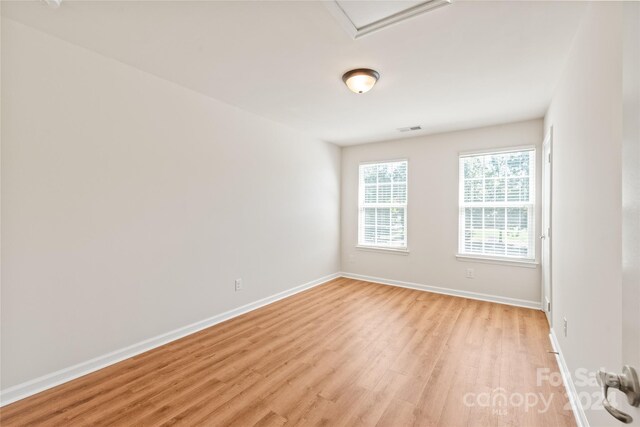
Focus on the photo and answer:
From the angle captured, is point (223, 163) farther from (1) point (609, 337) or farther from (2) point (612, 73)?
(1) point (609, 337)

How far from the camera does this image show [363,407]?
6.27 feet

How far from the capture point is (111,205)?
8.02 feet

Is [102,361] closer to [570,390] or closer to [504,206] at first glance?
[570,390]

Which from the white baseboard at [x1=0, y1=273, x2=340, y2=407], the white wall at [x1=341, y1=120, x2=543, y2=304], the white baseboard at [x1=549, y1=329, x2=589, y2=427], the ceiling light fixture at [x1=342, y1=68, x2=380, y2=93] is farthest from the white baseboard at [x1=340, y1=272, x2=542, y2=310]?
the ceiling light fixture at [x1=342, y1=68, x2=380, y2=93]

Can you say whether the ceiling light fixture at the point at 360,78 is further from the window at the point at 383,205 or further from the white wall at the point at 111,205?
the window at the point at 383,205

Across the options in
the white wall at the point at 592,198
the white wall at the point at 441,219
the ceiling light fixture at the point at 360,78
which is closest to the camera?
the white wall at the point at 592,198

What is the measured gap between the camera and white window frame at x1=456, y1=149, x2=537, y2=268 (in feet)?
12.6

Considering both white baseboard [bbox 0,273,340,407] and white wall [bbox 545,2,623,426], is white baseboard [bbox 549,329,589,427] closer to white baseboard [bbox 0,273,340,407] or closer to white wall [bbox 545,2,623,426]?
white wall [bbox 545,2,623,426]

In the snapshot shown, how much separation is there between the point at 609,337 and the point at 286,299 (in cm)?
346

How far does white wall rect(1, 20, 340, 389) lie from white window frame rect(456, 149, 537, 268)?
9.83ft

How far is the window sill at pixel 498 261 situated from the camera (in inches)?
151

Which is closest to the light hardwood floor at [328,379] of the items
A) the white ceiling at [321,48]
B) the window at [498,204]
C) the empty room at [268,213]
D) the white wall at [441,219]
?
the empty room at [268,213]

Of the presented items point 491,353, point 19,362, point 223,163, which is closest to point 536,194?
point 491,353

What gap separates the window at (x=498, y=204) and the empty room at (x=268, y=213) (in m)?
0.03
